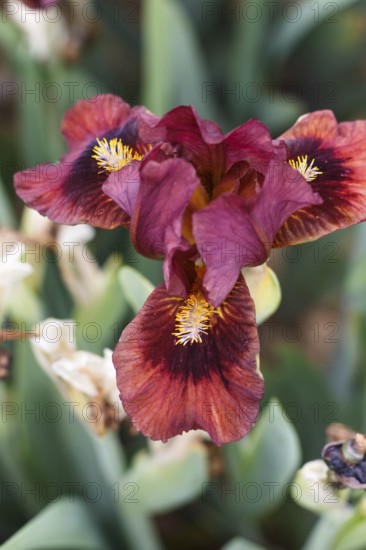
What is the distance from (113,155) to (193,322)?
0.61 feet

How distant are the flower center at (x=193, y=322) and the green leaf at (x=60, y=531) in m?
0.28

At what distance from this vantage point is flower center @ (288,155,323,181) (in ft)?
2.14

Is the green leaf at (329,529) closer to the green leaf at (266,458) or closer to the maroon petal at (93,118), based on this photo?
the green leaf at (266,458)

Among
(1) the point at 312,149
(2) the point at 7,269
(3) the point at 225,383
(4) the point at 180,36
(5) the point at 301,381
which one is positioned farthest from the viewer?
(4) the point at 180,36

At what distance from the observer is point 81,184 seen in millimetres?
678

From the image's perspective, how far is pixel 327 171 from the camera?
0.66 m

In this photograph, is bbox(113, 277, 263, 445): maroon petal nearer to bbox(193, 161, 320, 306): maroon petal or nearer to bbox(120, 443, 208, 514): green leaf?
bbox(193, 161, 320, 306): maroon petal

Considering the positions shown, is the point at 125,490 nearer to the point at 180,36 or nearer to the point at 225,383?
the point at 225,383

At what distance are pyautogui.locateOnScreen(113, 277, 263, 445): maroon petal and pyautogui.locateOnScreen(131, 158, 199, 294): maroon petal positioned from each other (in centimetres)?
5

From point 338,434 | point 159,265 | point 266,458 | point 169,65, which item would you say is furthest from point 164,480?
point 169,65

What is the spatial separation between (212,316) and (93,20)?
103 cm

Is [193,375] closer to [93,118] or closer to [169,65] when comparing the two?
[93,118]

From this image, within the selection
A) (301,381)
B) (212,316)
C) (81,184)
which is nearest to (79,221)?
(81,184)

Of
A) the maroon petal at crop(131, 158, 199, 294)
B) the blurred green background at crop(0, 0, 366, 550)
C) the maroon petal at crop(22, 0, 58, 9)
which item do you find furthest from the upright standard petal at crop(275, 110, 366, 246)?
the maroon petal at crop(22, 0, 58, 9)
